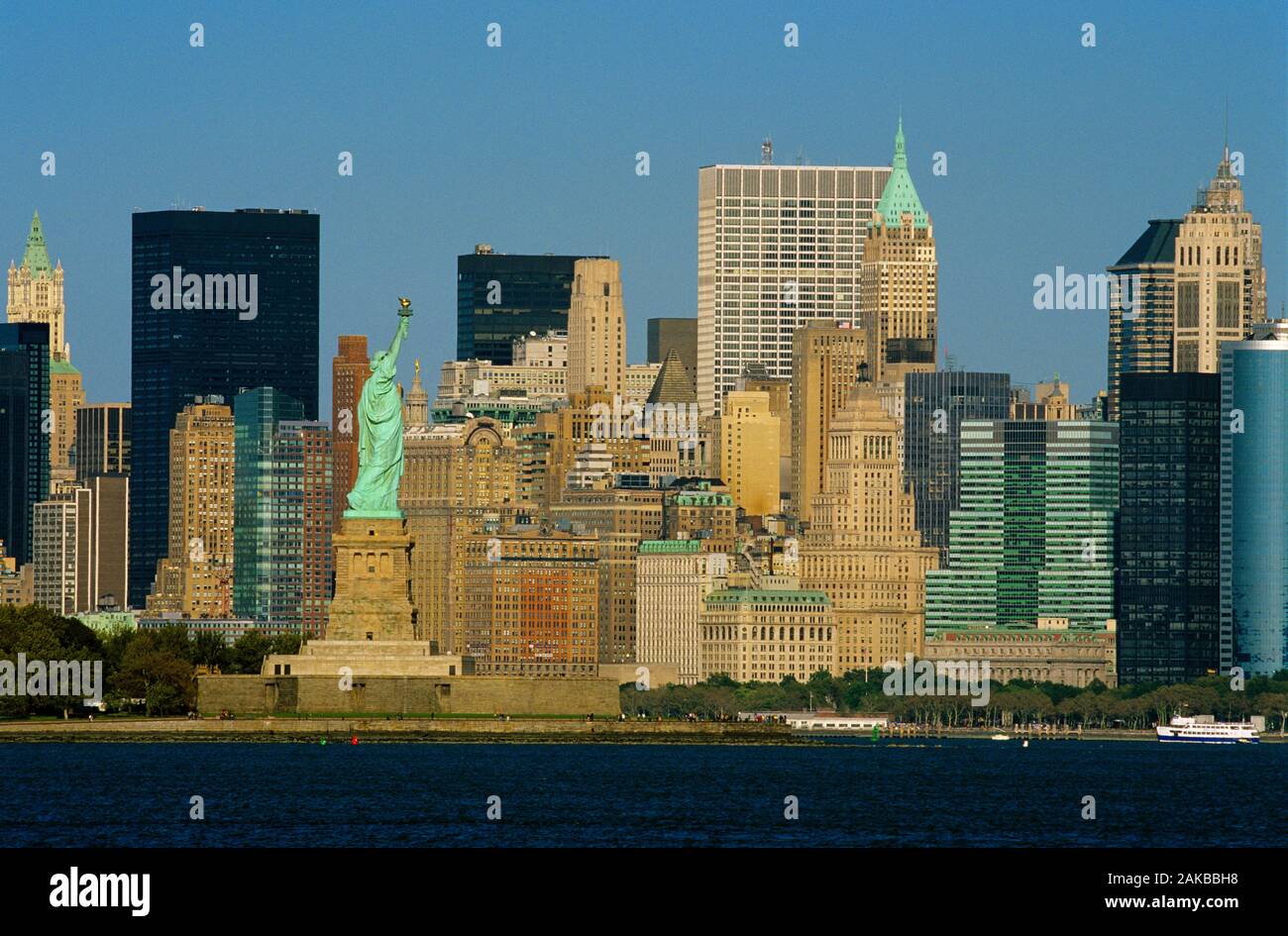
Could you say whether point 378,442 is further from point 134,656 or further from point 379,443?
point 134,656

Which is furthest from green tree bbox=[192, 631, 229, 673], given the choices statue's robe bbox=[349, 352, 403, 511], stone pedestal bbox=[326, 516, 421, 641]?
statue's robe bbox=[349, 352, 403, 511]

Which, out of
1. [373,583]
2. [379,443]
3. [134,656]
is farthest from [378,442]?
[134,656]

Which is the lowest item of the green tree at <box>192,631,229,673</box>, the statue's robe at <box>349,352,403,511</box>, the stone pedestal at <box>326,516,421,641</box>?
the green tree at <box>192,631,229,673</box>

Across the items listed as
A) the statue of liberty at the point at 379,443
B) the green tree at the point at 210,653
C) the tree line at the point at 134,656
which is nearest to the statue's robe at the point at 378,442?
the statue of liberty at the point at 379,443

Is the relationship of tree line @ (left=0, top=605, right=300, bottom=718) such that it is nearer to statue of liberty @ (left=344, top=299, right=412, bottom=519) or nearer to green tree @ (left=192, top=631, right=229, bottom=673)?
green tree @ (left=192, top=631, right=229, bottom=673)

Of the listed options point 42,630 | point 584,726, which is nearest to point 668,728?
point 584,726
